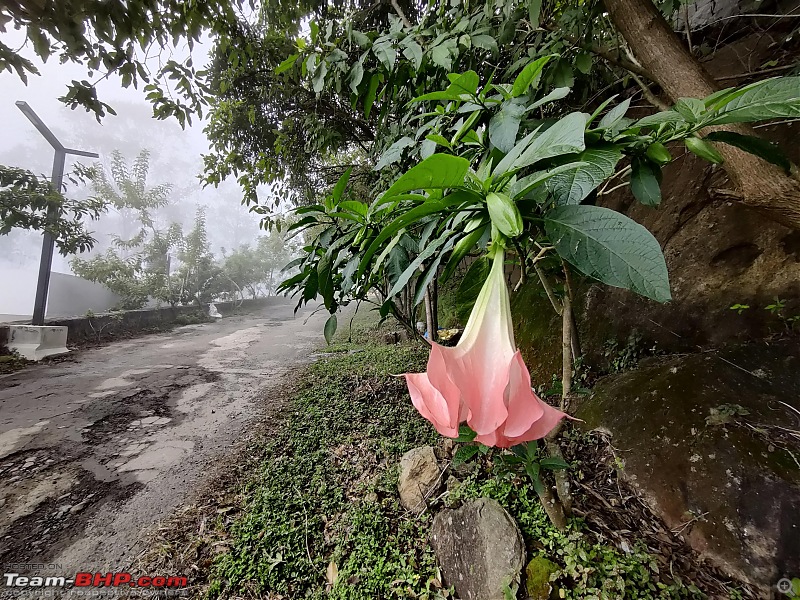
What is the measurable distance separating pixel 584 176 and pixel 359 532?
4.31ft

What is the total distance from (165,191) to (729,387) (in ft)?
31.3

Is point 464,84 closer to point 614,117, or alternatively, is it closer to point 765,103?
point 614,117

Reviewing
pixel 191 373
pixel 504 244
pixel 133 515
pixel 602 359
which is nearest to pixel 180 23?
pixel 504 244

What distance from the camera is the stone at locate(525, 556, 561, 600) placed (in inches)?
32.9

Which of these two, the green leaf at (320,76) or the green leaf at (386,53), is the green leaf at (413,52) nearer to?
the green leaf at (386,53)

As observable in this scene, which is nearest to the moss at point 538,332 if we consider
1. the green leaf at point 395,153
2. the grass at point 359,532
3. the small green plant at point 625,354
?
the small green plant at point 625,354

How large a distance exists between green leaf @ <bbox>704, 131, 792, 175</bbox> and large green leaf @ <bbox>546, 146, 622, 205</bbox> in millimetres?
92

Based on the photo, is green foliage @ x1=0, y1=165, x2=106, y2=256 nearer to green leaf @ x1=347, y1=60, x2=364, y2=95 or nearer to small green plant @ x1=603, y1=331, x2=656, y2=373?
green leaf @ x1=347, y1=60, x2=364, y2=95

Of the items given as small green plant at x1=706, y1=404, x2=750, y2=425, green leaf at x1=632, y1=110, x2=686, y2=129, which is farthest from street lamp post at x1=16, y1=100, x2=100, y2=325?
small green plant at x1=706, y1=404, x2=750, y2=425

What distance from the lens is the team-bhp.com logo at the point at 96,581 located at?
111 centimetres

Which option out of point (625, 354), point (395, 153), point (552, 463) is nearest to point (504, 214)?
point (395, 153)

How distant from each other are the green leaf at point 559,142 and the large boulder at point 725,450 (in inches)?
41.2

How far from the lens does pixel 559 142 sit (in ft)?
0.98

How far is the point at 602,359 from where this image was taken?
4.65 ft
